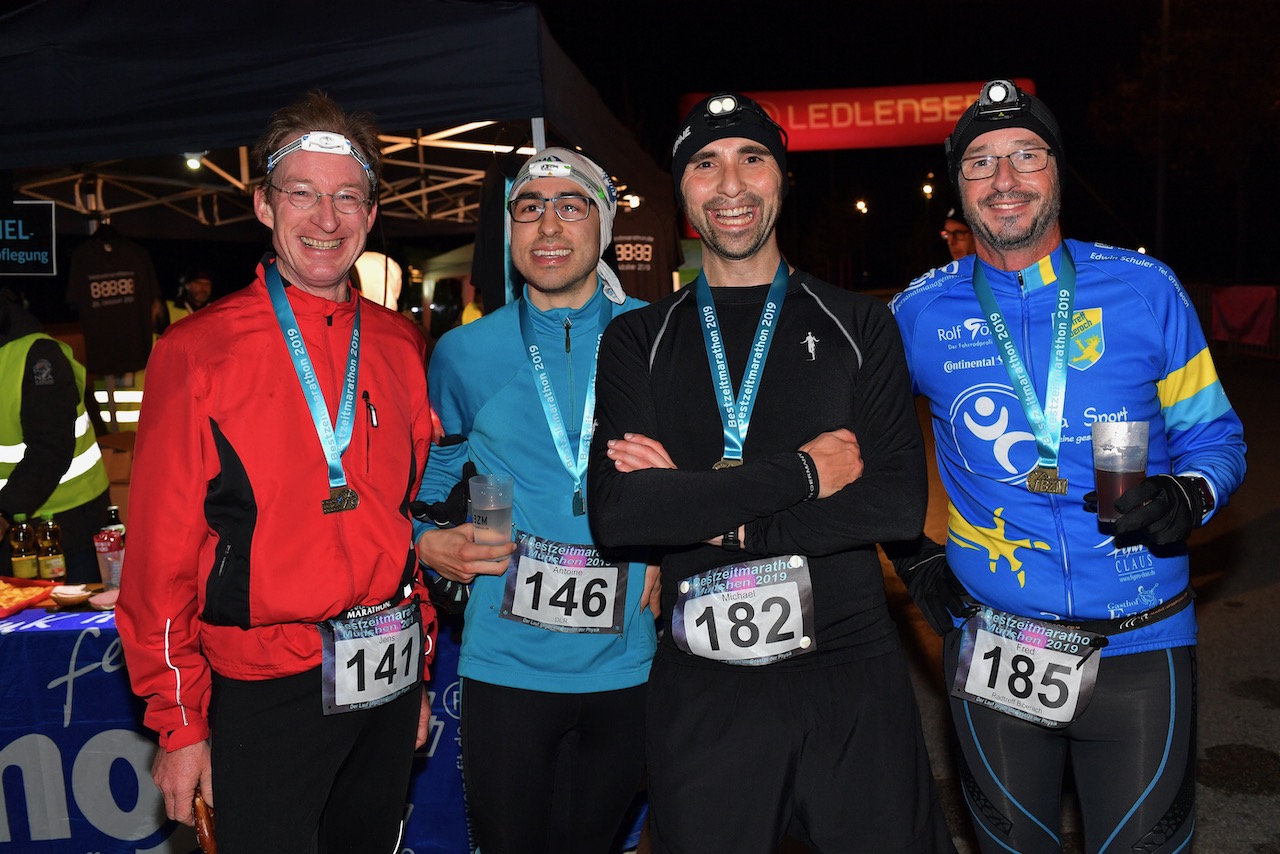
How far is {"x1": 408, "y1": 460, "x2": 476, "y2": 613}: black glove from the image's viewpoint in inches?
100

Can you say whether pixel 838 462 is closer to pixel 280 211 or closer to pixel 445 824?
pixel 280 211

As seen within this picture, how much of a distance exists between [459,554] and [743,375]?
846 millimetres

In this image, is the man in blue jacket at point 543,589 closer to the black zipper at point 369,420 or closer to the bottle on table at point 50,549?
the black zipper at point 369,420

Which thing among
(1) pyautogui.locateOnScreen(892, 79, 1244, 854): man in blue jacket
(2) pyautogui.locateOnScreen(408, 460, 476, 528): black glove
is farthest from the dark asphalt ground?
(2) pyautogui.locateOnScreen(408, 460, 476, 528): black glove

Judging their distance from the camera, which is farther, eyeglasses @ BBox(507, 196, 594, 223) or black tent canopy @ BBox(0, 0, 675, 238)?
black tent canopy @ BBox(0, 0, 675, 238)

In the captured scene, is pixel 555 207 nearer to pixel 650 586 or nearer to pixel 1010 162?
pixel 650 586

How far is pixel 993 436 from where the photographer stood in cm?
247

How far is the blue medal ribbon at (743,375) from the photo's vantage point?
226cm

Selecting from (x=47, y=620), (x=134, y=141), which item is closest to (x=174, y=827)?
(x=47, y=620)

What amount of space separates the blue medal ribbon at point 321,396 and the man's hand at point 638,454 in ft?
2.09

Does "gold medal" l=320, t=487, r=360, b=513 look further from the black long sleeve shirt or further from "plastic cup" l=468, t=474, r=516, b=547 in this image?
the black long sleeve shirt

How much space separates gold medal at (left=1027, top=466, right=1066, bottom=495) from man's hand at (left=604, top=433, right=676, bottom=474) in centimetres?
88

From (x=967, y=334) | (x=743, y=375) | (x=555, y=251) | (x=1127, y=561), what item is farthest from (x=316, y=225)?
(x=1127, y=561)

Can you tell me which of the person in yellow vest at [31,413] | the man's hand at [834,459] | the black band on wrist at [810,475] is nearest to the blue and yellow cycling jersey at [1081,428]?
the man's hand at [834,459]
